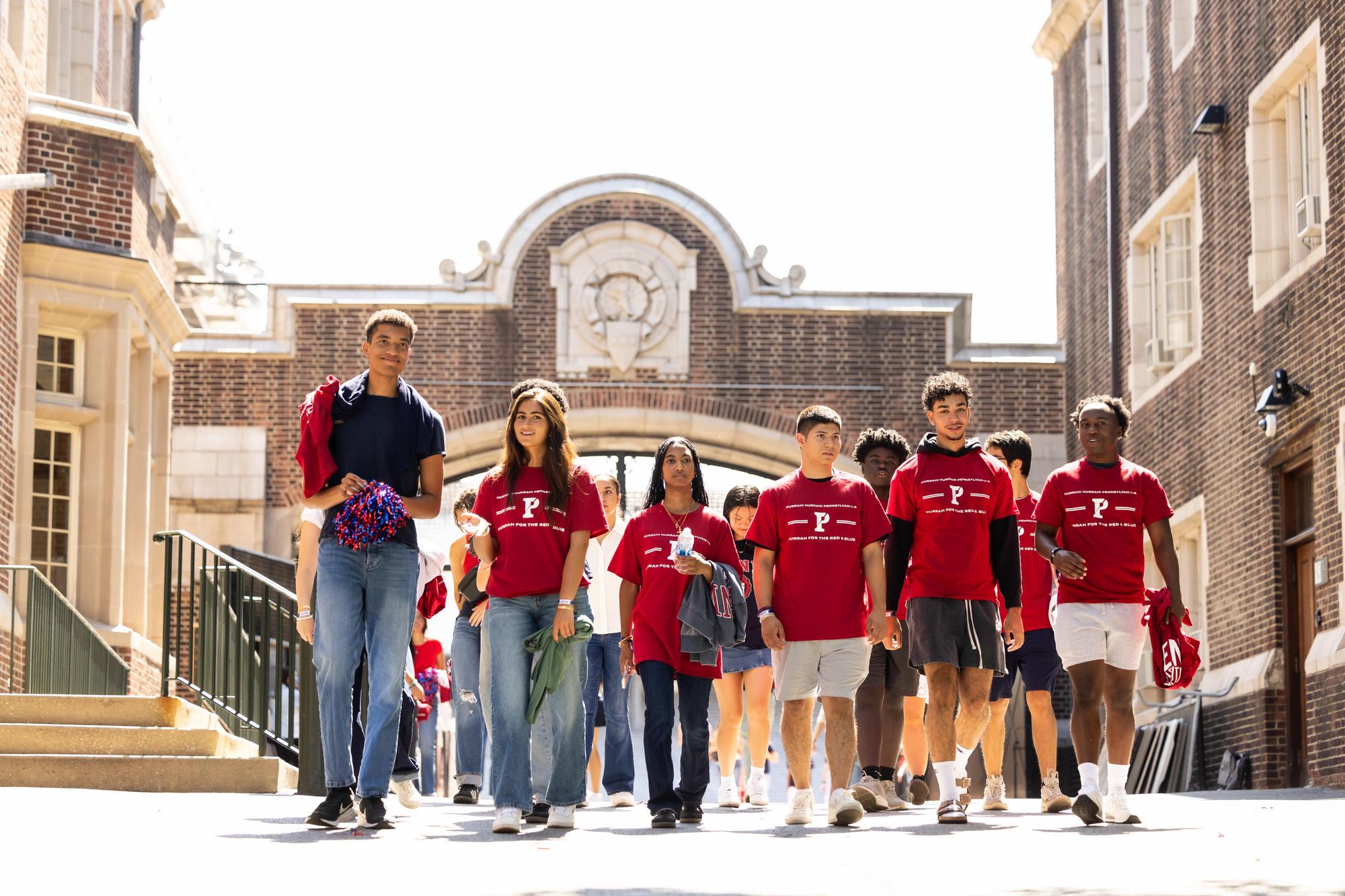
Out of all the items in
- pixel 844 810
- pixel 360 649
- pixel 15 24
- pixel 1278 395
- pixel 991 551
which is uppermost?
pixel 15 24

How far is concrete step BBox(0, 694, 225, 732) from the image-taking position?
11586 mm

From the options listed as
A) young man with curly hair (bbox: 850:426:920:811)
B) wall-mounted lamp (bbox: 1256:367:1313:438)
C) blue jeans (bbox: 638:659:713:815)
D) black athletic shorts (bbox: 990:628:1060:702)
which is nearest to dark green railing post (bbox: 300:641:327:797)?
blue jeans (bbox: 638:659:713:815)

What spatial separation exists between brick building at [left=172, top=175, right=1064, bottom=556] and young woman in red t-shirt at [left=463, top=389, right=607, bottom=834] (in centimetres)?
1562

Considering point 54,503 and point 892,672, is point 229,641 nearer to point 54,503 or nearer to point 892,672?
point 892,672

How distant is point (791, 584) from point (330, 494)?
205 centimetres

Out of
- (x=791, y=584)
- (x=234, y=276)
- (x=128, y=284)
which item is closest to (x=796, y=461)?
(x=128, y=284)

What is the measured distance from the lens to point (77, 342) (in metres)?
16.8

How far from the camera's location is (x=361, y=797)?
7613 millimetres

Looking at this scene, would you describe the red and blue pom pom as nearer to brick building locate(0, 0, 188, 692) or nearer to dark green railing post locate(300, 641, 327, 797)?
dark green railing post locate(300, 641, 327, 797)

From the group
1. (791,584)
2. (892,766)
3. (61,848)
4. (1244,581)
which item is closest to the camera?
(61,848)

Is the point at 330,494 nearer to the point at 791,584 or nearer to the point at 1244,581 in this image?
the point at 791,584

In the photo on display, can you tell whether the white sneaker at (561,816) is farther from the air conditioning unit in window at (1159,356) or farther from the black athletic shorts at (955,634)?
the air conditioning unit in window at (1159,356)

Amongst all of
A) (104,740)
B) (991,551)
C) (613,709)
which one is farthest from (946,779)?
(104,740)

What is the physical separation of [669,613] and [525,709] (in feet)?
3.52
